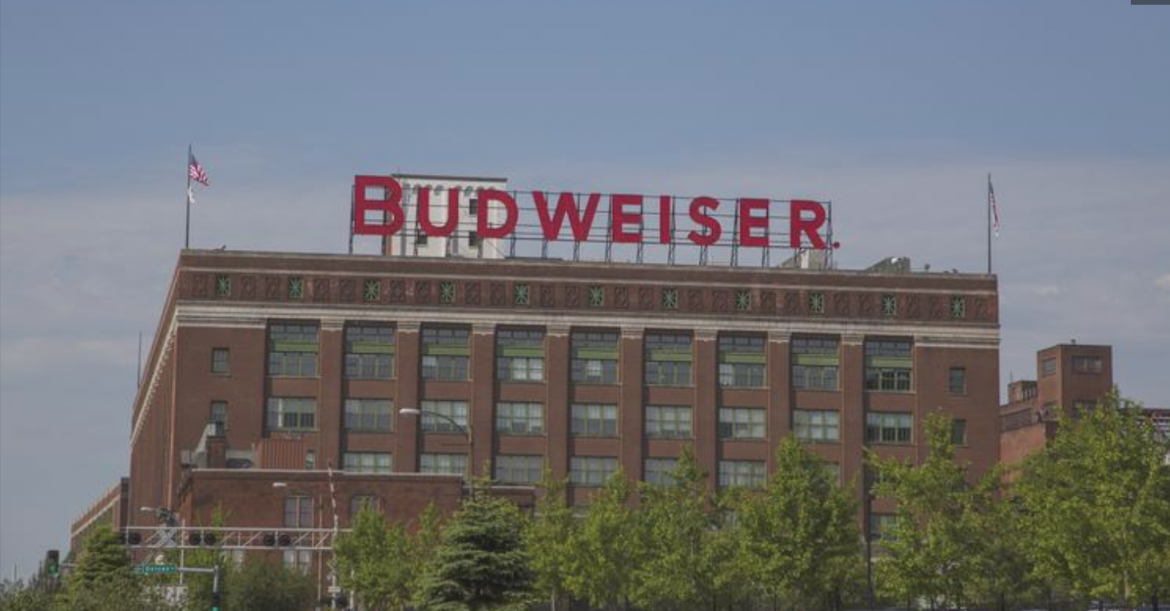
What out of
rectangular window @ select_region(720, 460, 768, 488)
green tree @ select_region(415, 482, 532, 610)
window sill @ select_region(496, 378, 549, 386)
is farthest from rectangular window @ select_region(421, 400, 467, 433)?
green tree @ select_region(415, 482, 532, 610)

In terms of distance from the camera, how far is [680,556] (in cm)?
9738

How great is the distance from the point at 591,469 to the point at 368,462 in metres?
15.3

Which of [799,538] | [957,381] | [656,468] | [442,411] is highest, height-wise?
[957,381]

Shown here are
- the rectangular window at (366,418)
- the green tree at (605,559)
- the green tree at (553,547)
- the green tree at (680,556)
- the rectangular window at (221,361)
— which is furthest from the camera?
the rectangular window at (366,418)

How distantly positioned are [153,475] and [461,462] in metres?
37.5

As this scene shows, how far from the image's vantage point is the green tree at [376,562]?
108 metres

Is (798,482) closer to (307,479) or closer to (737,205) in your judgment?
(307,479)

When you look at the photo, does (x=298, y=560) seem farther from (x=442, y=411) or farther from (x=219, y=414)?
(x=442, y=411)

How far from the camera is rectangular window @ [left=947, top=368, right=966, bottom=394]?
491 feet

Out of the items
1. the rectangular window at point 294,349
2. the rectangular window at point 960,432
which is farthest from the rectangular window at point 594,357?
the rectangular window at point 960,432

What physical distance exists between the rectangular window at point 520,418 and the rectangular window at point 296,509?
21903mm

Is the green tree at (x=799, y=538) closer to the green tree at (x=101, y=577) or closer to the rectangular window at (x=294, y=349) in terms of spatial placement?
the green tree at (x=101, y=577)

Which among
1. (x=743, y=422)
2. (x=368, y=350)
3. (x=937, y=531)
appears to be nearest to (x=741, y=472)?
(x=743, y=422)

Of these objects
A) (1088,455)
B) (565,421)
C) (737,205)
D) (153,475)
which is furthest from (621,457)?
(1088,455)
